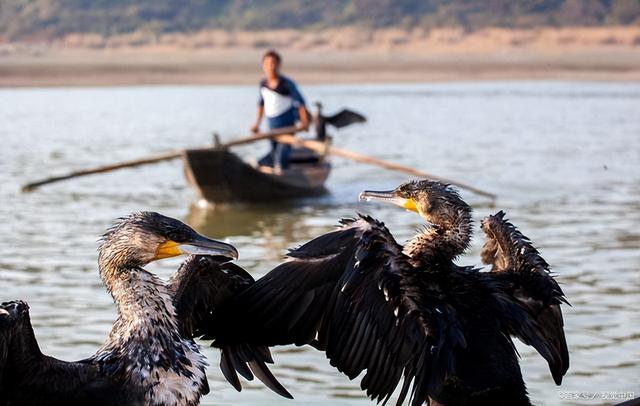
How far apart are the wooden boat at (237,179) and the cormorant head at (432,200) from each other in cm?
851

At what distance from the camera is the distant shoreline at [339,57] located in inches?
1651

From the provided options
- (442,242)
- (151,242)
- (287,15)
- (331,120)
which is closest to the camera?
(151,242)

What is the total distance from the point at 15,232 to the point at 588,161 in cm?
945

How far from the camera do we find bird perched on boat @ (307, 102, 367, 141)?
1540 centimetres

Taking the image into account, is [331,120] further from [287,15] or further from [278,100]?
[287,15]

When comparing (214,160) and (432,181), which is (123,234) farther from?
(214,160)

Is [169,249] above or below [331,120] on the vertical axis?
above

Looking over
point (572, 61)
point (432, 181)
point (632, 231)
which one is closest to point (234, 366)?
point (432, 181)

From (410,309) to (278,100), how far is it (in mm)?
9130

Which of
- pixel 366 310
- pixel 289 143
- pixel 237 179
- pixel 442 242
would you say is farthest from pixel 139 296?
pixel 289 143

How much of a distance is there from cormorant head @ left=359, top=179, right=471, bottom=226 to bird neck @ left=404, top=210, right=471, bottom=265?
0.6 inches

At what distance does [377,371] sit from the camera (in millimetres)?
5137

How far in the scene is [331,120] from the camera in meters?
15.6

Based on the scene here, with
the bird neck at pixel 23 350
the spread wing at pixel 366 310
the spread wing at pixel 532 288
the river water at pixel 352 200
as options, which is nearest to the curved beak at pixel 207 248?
the spread wing at pixel 366 310
